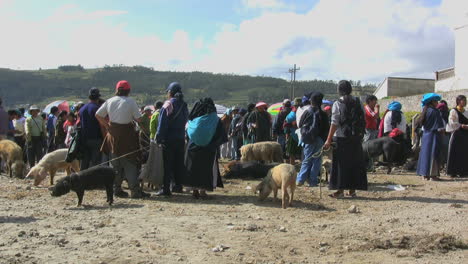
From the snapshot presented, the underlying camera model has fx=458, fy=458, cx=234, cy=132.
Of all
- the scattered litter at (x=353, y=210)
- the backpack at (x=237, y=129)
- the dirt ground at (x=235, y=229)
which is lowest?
the dirt ground at (x=235, y=229)

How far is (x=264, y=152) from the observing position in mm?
12820

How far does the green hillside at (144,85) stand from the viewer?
97188 mm

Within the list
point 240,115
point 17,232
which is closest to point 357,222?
point 17,232

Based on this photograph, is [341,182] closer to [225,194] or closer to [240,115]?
[225,194]

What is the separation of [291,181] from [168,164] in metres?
2.26

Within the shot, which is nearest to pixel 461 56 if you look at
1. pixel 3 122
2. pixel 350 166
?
pixel 350 166

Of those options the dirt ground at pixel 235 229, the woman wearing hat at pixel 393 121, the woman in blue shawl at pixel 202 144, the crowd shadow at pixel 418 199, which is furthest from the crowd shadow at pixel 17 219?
the woman wearing hat at pixel 393 121

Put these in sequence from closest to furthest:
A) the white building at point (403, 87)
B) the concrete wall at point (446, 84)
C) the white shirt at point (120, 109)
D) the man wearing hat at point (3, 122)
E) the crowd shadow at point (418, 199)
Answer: the white shirt at point (120, 109) → the crowd shadow at point (418, 199) → the man wearing hat at point (3, 122) → the concrete wall at point (446, 84) → the white building at point (403, 87)

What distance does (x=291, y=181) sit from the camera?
7289mm

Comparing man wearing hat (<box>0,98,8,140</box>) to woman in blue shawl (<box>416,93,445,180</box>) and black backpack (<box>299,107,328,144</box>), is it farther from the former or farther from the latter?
woman in blue shawl (<box>416,93,445,180</box>)

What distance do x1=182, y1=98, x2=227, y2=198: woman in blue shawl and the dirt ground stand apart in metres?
0.37

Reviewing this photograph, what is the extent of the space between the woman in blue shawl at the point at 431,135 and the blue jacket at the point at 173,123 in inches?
220

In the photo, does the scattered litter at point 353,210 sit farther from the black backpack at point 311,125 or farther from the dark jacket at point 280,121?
the dark jacket at point 280,121

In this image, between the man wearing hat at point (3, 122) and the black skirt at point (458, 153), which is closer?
the black skirt at point (458, 153)
